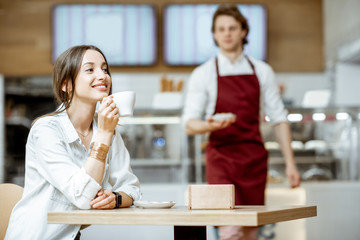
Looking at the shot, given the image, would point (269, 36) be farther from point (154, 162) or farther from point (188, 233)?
point (188, 233)

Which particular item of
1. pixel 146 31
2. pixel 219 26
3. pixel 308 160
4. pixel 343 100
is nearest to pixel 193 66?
pixel 146 31

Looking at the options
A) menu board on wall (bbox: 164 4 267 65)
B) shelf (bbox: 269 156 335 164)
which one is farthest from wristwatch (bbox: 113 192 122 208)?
menu board on wall (bbox: 164 4 267 65)

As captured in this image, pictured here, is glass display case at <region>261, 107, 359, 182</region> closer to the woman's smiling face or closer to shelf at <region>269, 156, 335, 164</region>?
shelf at <region>269, 156, 335, 164</region>

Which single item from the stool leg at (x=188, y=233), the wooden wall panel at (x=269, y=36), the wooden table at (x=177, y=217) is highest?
the wooden wall panel at (x=269, y=36)

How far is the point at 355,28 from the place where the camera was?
4.75 metres

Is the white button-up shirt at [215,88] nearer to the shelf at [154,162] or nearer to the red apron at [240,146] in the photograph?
the red apron at [240,146]

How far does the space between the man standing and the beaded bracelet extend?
95 cm

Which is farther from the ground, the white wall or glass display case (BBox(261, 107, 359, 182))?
the white wall

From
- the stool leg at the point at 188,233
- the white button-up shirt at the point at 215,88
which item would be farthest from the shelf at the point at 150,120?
the stool leg at the point at 188,233

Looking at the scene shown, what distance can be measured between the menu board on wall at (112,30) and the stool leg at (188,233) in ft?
14.4

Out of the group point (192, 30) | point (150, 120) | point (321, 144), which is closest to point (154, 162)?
point (150, 120)

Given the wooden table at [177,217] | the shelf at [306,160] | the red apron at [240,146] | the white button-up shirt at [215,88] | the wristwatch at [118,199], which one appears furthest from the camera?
the shelf at [306,160]

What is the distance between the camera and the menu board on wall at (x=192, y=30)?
562 cm

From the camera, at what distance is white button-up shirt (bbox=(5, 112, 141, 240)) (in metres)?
1.42
